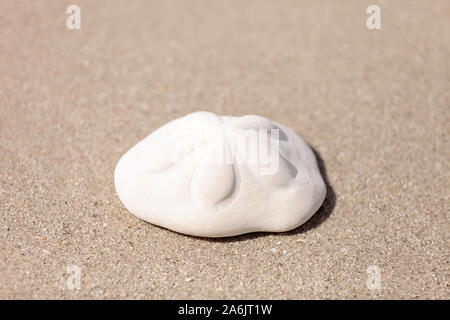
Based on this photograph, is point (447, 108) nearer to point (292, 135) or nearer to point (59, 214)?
point (292, 135)

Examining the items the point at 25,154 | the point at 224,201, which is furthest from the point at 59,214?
the point at 224,201

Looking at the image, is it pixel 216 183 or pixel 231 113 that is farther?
pixel 231 113

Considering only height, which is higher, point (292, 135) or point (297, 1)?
point (297, 1)

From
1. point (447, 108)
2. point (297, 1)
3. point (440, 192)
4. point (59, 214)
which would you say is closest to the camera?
point (59, 214)

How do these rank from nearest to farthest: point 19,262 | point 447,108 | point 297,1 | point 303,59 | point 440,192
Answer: point 19,262, point 440,192, point 447,108, point 303,59, point 297,1
